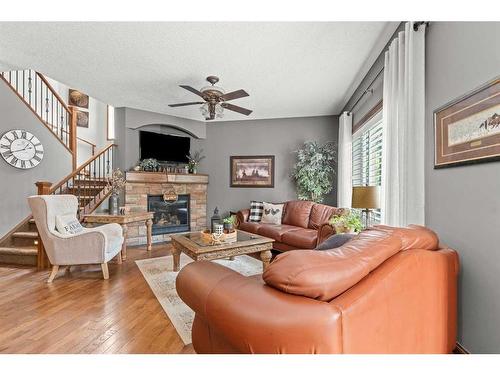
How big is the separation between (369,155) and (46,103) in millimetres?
6163

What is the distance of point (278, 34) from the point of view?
2480 mm

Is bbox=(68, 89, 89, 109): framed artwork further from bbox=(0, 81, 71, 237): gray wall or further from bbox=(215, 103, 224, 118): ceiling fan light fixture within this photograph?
bbox=(215, 103, 224, 118): ceiling fan light fixture

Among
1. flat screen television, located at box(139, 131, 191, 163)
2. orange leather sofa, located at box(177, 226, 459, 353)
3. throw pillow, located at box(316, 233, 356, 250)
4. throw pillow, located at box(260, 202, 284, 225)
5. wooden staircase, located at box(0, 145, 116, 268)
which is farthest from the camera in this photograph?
flat screen television, located at box(139, 131, 191, 163)

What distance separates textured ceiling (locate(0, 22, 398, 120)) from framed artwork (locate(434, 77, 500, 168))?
1.23 meters

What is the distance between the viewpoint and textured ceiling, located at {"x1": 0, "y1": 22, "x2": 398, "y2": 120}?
2.41 m

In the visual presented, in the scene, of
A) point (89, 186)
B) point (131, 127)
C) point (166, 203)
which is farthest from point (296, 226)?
point (89, 186)

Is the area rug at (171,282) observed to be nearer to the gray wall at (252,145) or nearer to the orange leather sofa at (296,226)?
the orange leather sofa at (296,226)

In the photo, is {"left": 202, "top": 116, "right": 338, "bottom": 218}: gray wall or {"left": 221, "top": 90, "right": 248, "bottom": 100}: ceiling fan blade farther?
{"left": 202, "top": 116, "right": 338, "bottom": 218}: gray wall

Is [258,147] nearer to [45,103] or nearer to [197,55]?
[197,55]

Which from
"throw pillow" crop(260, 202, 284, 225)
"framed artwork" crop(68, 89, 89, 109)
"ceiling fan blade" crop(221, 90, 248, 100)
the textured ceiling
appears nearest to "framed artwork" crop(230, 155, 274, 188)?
"throw pillow" crop(260, 202, 284, 225)
